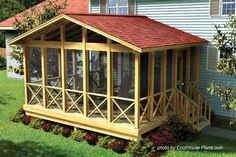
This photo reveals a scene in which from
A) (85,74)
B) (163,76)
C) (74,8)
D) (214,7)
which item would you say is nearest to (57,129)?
(85,74)

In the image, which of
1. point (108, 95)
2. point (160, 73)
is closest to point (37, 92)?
point (108, 95)

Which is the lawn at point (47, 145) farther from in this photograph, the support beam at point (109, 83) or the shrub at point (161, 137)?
the support beam at point (109, 83)

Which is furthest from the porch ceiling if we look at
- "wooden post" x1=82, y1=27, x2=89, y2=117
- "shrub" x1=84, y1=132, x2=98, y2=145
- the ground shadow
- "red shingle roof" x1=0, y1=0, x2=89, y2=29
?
"red shingle roof" x1=0, y1=0, x2=89, y2=29

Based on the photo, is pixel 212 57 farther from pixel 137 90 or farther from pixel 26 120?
pixel 26 120

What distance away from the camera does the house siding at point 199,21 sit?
16.9m

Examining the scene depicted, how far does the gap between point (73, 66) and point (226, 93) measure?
278 inches

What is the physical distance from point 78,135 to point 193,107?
194 inches

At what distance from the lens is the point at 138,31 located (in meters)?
14.2

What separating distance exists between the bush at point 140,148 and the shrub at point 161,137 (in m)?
0.31

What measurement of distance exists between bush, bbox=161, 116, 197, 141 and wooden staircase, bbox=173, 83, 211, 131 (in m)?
0.81

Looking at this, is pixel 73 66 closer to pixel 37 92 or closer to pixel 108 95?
pixel 37 92

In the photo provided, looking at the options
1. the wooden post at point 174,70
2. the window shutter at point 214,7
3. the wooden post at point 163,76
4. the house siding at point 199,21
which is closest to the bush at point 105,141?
the wooden post at point 163,76

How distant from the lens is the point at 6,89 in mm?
24312

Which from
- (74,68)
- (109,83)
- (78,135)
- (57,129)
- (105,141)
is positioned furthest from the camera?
(74,68)
